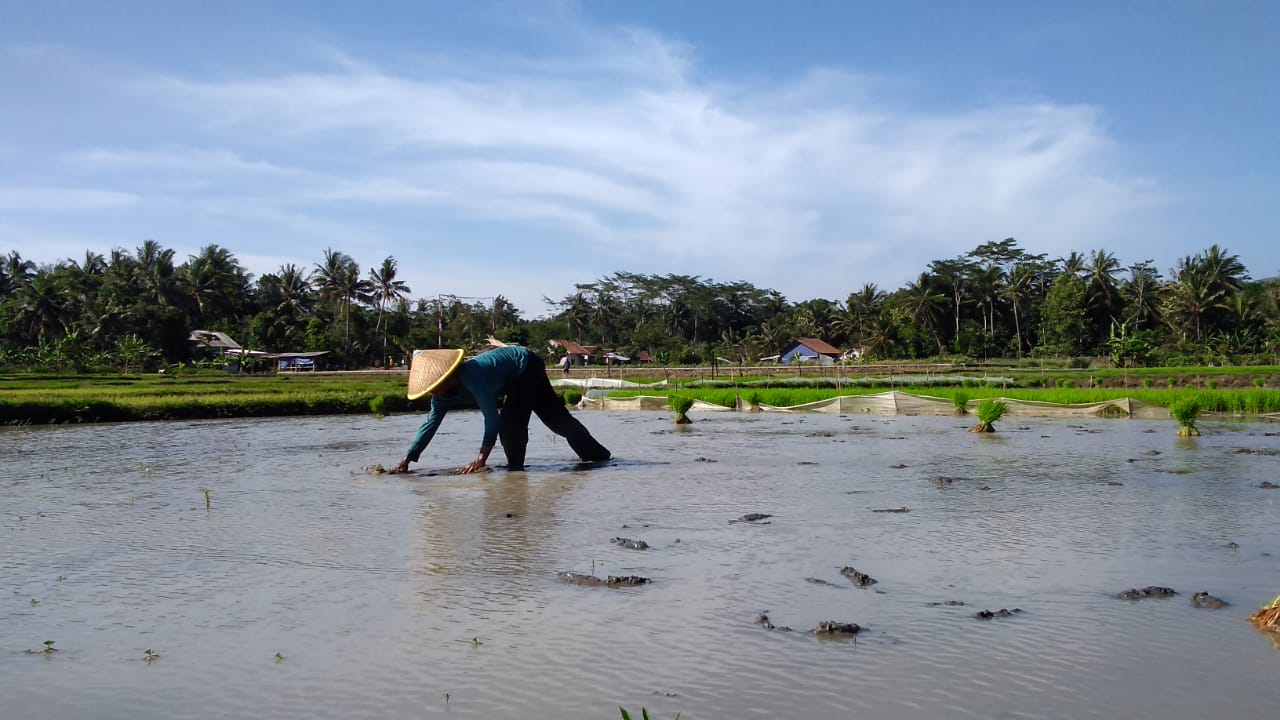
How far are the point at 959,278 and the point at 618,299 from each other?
34.2m

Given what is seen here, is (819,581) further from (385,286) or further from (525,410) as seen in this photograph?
(385,286)

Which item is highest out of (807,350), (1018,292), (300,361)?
(1018,292)

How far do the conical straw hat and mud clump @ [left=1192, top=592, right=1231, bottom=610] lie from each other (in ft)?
28.4

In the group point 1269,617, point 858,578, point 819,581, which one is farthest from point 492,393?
point 1269,617

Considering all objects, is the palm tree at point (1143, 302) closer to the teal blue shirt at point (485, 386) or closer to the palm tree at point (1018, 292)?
the palm tree at point (1018, 292)

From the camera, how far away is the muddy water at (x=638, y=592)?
464 centimetres

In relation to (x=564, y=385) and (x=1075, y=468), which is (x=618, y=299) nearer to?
(x=564, y=385)

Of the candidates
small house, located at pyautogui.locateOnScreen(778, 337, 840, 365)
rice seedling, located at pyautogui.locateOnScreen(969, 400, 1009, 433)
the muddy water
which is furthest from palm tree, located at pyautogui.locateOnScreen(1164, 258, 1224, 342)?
the muddy water

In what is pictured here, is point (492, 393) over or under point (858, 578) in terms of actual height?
over

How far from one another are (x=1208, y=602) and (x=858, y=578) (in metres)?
2.24

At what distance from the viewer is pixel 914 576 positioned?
6914 mm

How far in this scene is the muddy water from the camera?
464 cm

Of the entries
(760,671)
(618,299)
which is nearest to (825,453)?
(760,671)

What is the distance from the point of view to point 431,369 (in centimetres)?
1231
